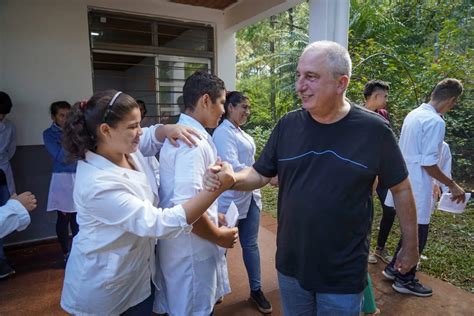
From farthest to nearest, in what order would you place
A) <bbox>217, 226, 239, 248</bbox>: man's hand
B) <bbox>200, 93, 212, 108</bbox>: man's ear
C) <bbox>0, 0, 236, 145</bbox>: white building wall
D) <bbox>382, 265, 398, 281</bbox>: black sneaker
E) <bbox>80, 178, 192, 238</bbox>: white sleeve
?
<bbox>0, 0, 236, 145</bbox>: white building wall, <bbox>382, 265, 398, 281</bbox>: black sneaker, <bbox>200, 93, 212, 108</bbox>: man's ear, <bbox>217, 226, 239, 248</bbox>: man's hand, <bbox>80, 178, 192, 238</bbox>: white sleeve

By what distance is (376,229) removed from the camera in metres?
4.84

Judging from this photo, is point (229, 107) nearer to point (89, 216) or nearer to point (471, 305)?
point (89, 216)

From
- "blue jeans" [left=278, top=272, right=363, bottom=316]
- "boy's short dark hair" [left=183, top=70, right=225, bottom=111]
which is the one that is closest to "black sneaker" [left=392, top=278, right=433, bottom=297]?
"blue jeans" [left=278, top=272, right=363, bottom=316]

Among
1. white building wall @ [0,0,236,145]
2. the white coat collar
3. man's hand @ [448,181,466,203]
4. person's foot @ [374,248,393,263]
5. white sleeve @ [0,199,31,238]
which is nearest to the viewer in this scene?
white sleeve @ [0,199,31,238]

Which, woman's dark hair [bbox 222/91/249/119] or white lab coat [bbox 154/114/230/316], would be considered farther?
woman's dark hair [bbox 222/91/249/119]

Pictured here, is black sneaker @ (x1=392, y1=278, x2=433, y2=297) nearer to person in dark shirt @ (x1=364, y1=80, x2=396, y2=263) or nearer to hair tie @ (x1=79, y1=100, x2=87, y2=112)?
person in dark shirt @ (x1=364, y1=80, x2=396, y2=263)

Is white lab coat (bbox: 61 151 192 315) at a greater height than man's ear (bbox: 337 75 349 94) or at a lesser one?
lesser

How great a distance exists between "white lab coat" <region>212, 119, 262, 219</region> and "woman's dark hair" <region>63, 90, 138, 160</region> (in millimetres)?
1268

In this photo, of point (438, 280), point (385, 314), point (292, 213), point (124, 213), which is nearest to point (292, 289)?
point (292, 213)

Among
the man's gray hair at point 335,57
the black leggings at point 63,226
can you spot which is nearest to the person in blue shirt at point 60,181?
the black leggings at point 63,226

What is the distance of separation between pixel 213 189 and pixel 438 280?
3.05m

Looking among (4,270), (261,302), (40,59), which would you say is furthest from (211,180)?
(40,59)

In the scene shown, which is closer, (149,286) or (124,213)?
(124,213)

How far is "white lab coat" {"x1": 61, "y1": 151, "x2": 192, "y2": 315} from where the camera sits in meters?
1.34
